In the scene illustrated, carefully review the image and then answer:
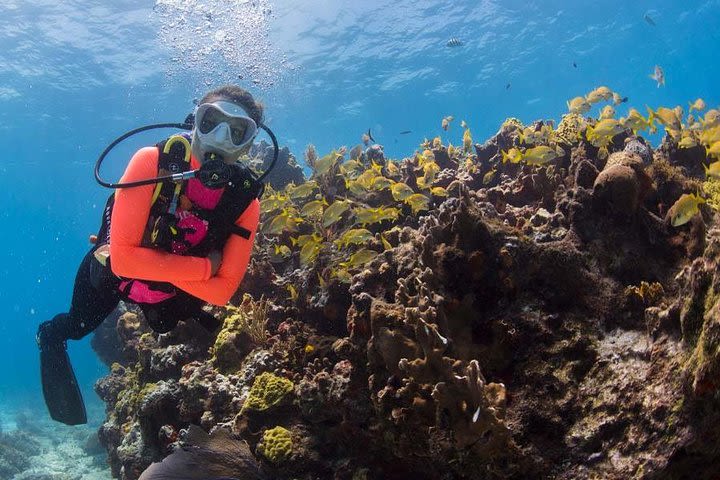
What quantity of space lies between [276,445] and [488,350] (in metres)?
2.05

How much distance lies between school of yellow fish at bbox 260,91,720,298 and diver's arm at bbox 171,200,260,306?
4.29 ft

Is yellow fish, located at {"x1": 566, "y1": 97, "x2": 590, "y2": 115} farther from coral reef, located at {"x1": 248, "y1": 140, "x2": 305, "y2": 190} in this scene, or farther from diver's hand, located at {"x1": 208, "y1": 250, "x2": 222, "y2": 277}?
diver's hand, located at {"x1": 208, "y1": 250, "x2": 222, "y2": 277}

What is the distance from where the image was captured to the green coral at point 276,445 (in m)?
3.84

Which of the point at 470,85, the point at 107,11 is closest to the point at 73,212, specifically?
the point at 107,11

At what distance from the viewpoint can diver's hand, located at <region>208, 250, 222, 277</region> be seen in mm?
3879

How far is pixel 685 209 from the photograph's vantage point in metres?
3.83

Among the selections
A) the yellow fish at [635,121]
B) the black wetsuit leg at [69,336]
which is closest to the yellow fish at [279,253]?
the black wetsuit leg at [69,336]

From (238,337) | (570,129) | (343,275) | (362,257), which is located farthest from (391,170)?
(238,337)

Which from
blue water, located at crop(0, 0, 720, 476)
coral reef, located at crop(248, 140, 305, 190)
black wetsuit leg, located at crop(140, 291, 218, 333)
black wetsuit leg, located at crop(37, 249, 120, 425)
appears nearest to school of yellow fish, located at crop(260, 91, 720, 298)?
black wetsuit leg, located at crop(140, 291, 218, 333)

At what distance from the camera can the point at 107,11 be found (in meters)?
23.5

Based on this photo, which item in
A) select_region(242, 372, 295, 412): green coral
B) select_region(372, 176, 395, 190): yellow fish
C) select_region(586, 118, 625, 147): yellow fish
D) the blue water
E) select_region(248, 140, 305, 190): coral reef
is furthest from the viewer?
the blue water

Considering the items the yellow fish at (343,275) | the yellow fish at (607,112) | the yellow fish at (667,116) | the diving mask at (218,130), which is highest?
the yellow fish at (607,112)

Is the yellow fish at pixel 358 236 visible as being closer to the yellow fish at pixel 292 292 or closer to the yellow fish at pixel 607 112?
the yellow fish at pixel 292 292

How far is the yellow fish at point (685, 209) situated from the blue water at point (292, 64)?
67.5ft
